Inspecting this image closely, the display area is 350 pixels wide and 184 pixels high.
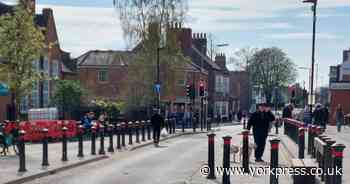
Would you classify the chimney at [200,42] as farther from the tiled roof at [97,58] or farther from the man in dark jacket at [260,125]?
the man in dark jacket at [260,125]

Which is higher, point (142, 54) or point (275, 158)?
point (142, 54)

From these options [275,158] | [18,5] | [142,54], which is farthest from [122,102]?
[275,158]

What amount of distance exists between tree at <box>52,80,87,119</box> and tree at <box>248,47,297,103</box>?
5568 centimetres

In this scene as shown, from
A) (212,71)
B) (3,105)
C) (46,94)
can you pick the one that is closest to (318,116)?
(3,105)

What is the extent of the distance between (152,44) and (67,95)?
7627mm

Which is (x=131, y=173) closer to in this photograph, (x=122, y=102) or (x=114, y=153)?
(x=114, y=153)

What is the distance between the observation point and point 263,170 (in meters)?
16.4

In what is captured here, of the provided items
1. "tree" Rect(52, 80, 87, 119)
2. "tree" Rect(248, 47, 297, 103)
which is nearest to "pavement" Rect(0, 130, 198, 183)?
"tree" Rect(52, 80, 87, 119)

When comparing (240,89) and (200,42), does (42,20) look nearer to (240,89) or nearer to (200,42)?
(200,42)

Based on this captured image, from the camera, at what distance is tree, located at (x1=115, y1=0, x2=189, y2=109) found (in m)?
50.3

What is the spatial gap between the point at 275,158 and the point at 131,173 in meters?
5.49

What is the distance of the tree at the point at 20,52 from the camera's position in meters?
24.1

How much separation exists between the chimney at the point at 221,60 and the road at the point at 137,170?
78.0m

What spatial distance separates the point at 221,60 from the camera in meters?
103
